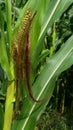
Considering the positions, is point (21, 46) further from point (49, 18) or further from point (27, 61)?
point (49, 18)

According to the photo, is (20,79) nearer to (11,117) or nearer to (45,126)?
(11,117)

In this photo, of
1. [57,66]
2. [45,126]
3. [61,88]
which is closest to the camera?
[57,66]

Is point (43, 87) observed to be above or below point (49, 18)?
below

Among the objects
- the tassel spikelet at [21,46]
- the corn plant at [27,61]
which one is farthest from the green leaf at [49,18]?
the tassel spikelet at [21,46]

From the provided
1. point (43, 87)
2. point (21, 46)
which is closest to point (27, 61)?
point (21, 46)

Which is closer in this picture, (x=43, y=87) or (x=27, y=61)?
(x=27, y=61)

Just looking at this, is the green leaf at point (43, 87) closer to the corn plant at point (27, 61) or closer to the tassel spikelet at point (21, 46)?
the corn plant at point (27, 61)

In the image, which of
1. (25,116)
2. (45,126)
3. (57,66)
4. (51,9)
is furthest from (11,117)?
(45,126)
